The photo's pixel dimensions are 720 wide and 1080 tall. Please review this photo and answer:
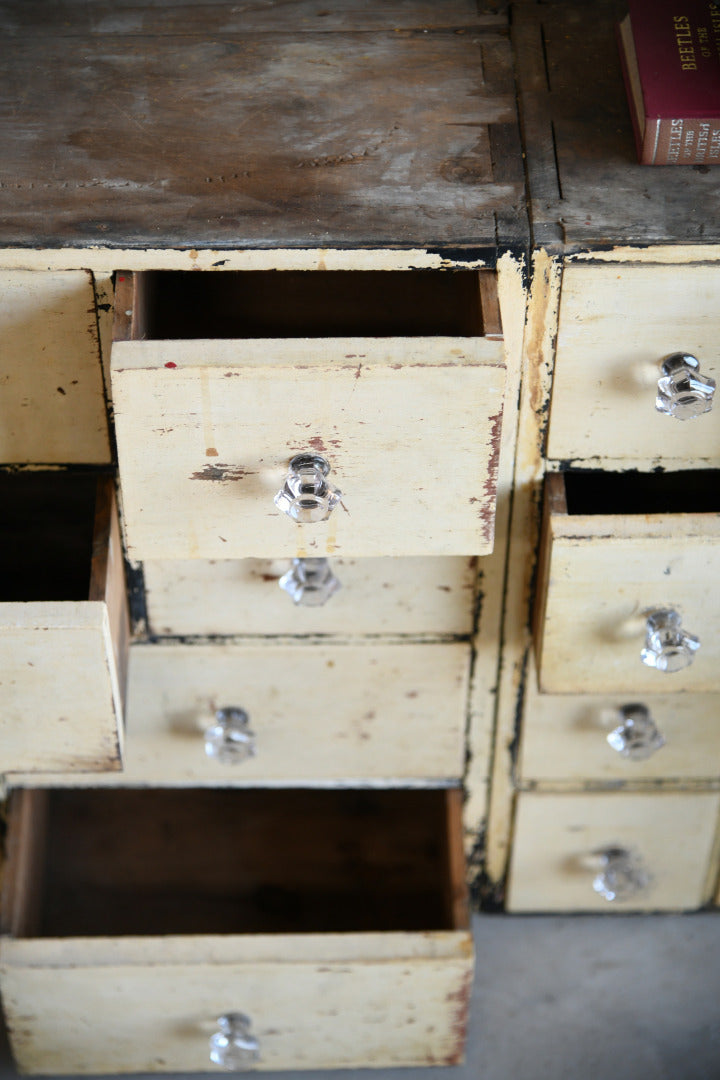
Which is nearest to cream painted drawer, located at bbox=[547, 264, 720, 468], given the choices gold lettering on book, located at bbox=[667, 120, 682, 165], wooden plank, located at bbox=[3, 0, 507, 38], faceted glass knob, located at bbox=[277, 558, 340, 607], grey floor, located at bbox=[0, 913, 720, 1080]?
gold lettering on book, located at bbox=[667, 120, 682, 165]

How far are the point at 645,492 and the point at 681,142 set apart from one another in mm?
400

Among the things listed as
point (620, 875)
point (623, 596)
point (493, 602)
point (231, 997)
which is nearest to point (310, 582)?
point (493, 602)

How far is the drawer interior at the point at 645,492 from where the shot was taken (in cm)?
133

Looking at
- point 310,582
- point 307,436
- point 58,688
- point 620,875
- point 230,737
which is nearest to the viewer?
point 307,436

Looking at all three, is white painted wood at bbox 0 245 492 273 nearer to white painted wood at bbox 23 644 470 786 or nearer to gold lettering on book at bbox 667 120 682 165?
gold lettering on book at bbox 667 120 682 165

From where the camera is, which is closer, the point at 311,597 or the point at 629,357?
the point at 629,357

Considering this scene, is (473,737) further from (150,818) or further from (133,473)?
(133,473)

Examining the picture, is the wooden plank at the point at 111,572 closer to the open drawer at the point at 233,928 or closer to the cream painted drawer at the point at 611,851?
the open drawer at the point at 233,928

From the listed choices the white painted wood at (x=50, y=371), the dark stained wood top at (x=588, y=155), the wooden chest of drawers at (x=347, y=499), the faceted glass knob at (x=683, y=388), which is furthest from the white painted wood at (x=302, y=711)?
the dark stained wood top at (x=588, y=155)

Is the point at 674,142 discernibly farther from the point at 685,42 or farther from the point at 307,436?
the point at 307,436

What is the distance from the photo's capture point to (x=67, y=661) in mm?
1053

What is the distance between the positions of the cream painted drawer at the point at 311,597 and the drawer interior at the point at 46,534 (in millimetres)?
106

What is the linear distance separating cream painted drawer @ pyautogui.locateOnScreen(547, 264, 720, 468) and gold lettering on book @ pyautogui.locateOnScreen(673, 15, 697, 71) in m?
0.20

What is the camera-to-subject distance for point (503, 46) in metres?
1.21
